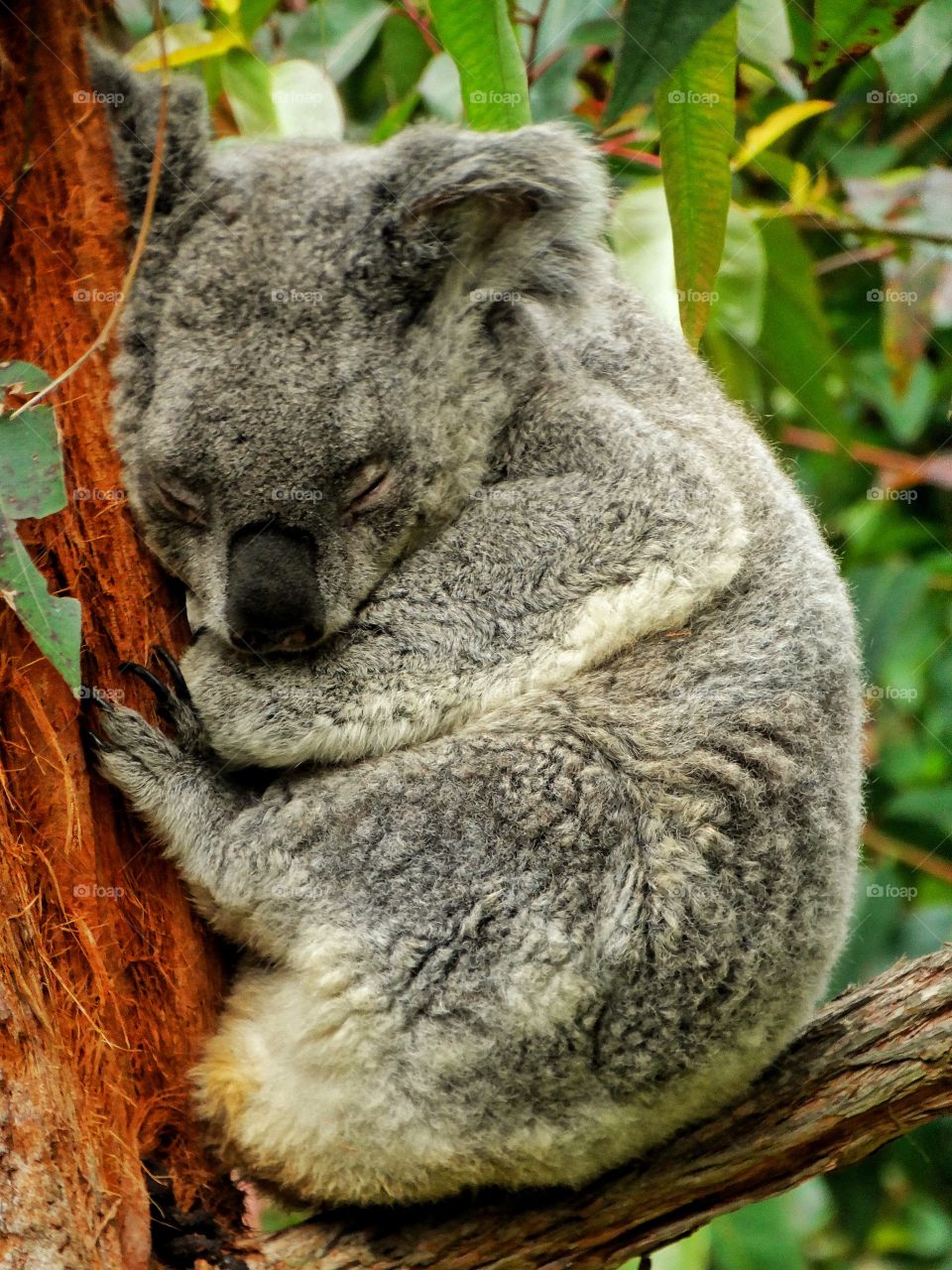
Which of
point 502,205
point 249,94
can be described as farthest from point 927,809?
point 249,94

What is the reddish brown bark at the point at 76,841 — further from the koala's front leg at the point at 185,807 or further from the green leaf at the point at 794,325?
the green leaf at the point at 794,325

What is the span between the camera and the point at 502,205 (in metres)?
3.00

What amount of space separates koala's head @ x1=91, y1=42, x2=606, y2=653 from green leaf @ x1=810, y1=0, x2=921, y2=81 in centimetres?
65

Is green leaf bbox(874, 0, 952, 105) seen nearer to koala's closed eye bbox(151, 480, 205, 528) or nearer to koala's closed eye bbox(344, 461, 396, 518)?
koala's closed eye bbox(344, 461, 396, 518)

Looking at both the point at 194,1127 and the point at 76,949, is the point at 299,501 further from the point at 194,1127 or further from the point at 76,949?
the point at 194,1127

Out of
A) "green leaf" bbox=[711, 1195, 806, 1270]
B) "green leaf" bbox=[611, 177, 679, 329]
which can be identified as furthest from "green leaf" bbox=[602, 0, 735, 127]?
"green leaf" bbox=[711, 1195, 806, 1270]

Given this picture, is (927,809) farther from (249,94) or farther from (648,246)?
(249,94)

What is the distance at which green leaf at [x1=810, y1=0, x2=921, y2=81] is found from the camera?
7.82 ft

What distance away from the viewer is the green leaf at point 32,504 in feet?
6.84

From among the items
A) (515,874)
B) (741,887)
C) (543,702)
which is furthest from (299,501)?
(741,887)

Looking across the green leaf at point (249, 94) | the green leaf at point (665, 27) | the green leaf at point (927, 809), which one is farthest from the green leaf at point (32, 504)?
the green leaf at point (927, 809)

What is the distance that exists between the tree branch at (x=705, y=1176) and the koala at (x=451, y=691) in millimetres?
91

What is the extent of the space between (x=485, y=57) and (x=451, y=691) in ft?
4.15

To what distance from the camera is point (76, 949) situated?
7.87 ft
